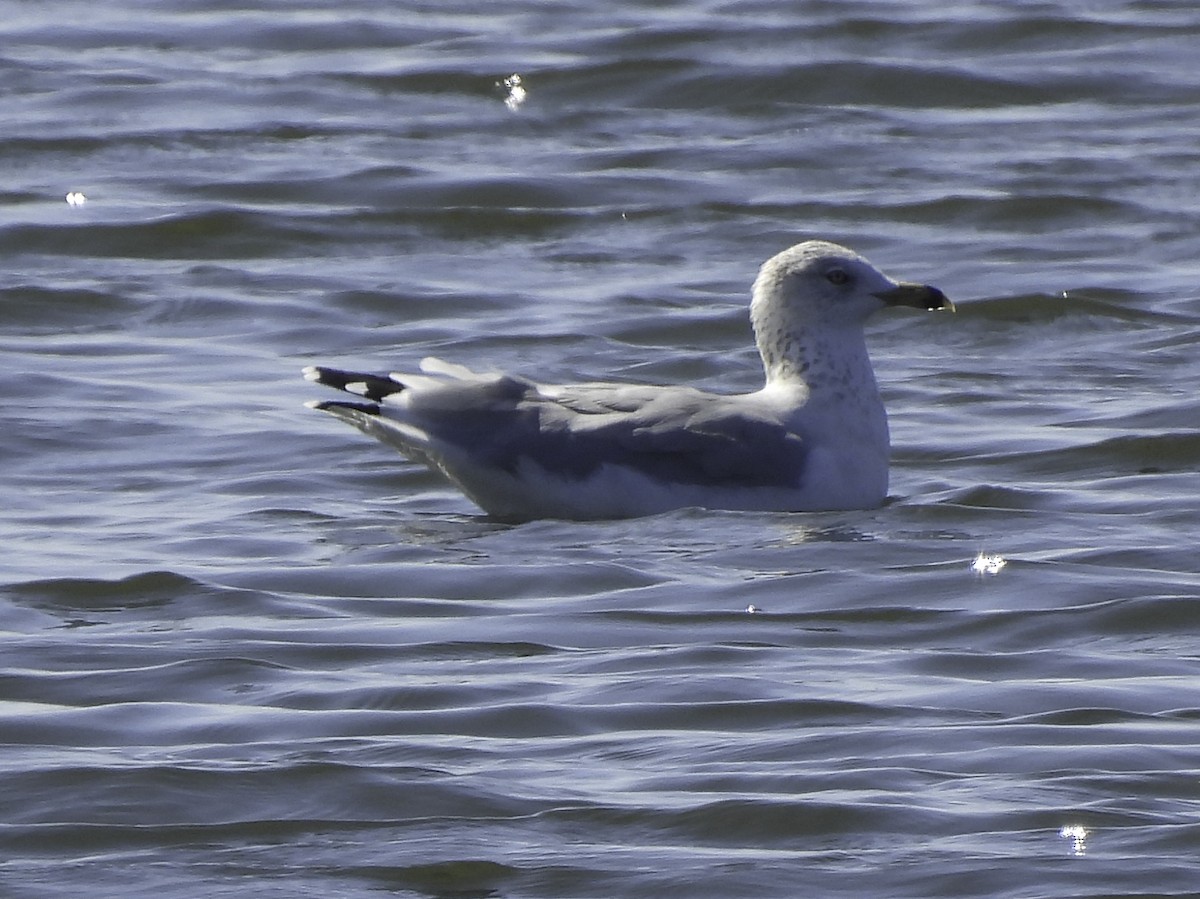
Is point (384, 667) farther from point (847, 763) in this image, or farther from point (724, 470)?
point (724, 470)

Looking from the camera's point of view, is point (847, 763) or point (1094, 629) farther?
point (1094, 629)

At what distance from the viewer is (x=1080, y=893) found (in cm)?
491

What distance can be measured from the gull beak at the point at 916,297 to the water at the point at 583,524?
562 mm

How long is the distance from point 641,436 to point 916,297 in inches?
45.8

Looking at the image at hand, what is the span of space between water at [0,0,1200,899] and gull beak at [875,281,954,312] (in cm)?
56

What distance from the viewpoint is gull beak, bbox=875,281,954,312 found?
888 cm

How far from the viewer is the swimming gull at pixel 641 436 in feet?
27.4

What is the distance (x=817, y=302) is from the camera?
30.0 ft

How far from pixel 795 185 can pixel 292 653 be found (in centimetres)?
766

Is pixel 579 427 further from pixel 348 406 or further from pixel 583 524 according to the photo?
pixel 348 406

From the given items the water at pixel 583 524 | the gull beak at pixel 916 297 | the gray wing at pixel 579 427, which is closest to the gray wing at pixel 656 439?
the gray wing at pixel 579 427

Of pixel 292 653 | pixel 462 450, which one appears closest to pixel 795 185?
pixel 462 450

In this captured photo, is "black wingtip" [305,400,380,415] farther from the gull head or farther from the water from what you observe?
the gull head

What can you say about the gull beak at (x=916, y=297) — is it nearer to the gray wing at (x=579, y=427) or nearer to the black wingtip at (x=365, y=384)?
the gray wing at (x=579, y=427)
